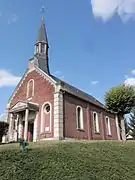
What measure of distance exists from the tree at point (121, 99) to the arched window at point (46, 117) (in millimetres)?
12187

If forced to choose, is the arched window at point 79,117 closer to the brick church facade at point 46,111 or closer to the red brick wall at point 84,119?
the brick church facade at point 46,111

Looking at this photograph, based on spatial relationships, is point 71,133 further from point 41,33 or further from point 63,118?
point 41,33

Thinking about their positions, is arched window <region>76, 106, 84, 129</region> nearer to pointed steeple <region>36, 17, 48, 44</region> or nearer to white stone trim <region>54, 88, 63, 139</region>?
white stone trim <region>54, 88, 63, 139</region>

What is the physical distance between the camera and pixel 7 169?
33.8 feet

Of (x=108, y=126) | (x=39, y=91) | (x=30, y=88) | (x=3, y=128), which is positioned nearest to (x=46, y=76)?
→ (x=39, y=91)

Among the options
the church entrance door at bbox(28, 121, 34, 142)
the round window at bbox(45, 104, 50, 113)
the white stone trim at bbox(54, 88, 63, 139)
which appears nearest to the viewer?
the white stone trim at bbox(54, 88, 63, 139)

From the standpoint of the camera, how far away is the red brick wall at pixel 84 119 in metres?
24.2

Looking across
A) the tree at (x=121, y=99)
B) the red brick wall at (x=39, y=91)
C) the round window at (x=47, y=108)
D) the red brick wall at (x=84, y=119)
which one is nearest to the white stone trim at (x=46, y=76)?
the red brick wall at (x=39, y=91)

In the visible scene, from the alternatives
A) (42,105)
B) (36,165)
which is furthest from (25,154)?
(42,105)

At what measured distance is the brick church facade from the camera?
939 inches

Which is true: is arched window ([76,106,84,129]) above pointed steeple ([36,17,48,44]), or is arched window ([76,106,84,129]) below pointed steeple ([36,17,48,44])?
below

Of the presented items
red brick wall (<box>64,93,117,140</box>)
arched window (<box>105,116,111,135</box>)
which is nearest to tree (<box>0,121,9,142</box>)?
red brick wall (<box>64,93,117,140</box>)

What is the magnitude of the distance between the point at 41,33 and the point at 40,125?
1469 cm

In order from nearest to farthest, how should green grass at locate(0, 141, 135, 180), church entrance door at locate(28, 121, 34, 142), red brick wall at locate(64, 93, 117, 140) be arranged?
1. green grass at locate(0, 141, 135, 180)
2. red brick wall at locate(64, 93, 117, 140)
3. church entrance door at locate(28, 121, 34, 142)
